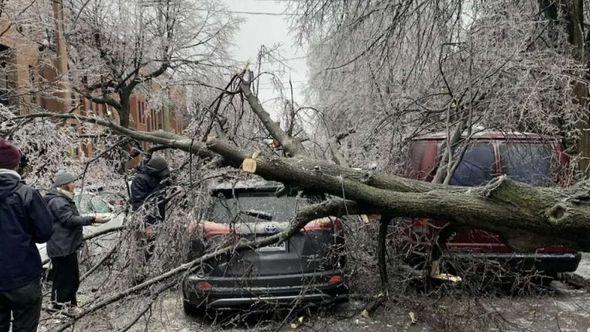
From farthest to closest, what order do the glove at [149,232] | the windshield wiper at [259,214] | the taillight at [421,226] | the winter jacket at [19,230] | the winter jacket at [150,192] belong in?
the taillight at [421,226] → the winter jacket at [150,192] → the glove at [149,232] → the windshield wiper at [259,214] → the winter jacket at [19,230]

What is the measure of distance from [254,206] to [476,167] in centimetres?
260

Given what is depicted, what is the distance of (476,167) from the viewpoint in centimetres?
581

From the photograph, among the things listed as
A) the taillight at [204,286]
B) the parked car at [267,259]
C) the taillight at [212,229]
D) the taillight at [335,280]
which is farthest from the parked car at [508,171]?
the taillight at [204,286]

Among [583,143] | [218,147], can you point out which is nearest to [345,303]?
[218,147]

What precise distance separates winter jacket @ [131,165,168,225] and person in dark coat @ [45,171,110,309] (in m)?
0.47

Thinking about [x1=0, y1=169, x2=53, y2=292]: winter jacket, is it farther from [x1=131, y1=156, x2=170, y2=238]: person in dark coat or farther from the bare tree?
the bare tree

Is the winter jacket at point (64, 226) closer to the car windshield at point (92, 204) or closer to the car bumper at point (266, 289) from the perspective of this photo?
the car bumper at point (266, 289)

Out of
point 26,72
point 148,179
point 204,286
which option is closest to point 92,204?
point 148,179

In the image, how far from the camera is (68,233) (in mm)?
5461

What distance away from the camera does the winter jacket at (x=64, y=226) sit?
17.6 feet

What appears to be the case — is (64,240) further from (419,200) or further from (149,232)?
(419,200)

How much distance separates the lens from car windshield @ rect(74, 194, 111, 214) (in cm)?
768

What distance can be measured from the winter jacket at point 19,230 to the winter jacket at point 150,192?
4.23ft

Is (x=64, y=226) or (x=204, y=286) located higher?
(x=64, y=226)
